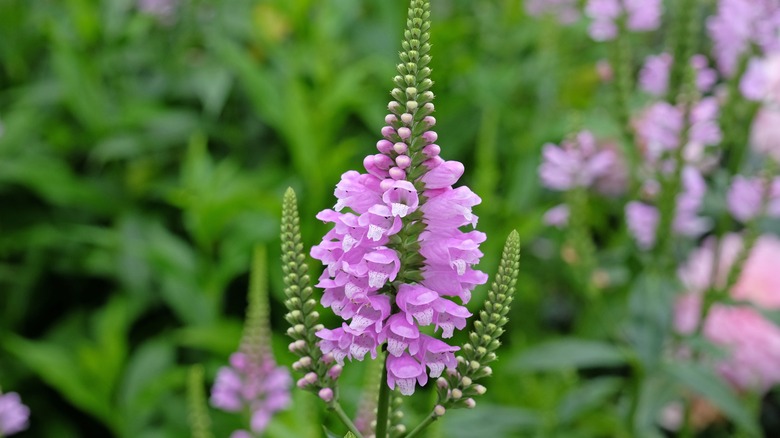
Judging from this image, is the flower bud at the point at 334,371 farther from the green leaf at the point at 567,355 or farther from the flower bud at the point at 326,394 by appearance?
the green leaf at the point at 567,355

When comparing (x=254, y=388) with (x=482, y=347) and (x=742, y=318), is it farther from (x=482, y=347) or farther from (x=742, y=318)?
(x=742, y=318)

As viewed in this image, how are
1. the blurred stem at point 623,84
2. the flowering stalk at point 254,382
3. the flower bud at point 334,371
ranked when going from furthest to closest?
the blurred stem at point 623,84 < the flowering stalk at point 254,382 < the flower bud at point 334,371

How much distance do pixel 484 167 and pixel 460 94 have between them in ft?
2.01

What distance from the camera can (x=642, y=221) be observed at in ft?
6.45

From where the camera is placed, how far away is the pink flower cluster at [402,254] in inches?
29.5

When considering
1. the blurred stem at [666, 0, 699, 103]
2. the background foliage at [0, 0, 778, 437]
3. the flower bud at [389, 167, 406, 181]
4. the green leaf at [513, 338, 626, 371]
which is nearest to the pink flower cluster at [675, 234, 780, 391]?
the background foliage at [0, 0, 778, 437]

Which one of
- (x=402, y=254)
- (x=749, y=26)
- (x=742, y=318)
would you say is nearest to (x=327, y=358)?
(x=402, y=254)

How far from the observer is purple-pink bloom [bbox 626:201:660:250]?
196 centimetres

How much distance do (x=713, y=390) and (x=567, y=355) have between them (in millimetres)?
335

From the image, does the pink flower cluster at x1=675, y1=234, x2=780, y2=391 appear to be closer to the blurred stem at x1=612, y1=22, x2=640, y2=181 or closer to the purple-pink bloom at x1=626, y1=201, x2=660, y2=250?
the purple-pink bloom at x1=626, y1=201, x2=660, y2=250

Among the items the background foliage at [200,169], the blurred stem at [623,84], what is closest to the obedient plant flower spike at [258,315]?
the background foliage at [200,169]

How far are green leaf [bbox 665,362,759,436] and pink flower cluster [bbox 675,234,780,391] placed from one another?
1.02 ft

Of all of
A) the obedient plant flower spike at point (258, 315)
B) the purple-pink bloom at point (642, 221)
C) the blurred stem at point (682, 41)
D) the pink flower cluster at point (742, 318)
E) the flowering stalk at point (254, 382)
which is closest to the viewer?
the obedient plant flower spike at point (258, 315)

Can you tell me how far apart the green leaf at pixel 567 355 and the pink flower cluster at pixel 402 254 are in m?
1.29
